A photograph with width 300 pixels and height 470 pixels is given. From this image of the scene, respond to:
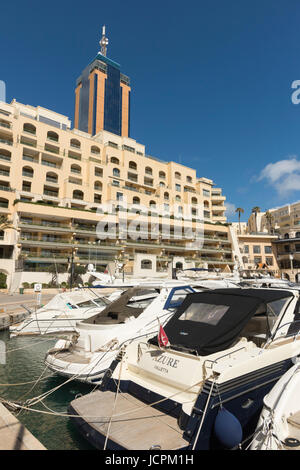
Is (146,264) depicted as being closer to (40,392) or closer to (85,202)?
(85,202)

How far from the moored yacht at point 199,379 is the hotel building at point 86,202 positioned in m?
27.7

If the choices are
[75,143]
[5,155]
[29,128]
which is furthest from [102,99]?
[5,155]

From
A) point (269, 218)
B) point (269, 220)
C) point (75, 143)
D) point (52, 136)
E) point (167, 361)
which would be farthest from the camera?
point (269, 220)

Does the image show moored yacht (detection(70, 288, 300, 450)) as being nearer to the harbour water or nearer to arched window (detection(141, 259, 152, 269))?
the harbour water

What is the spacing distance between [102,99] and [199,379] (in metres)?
103

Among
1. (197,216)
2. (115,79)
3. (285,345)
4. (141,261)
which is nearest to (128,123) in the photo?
(115,79)

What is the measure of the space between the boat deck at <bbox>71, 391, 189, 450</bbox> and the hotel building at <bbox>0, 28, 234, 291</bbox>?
27927mm

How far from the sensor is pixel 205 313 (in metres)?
5.77

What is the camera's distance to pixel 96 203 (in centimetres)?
5022

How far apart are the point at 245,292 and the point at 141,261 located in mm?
38704

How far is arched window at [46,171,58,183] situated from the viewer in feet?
153

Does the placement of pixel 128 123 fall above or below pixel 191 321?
above

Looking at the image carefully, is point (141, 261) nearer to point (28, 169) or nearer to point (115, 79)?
point (28, 169)

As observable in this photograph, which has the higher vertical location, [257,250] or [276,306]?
[257,250]
